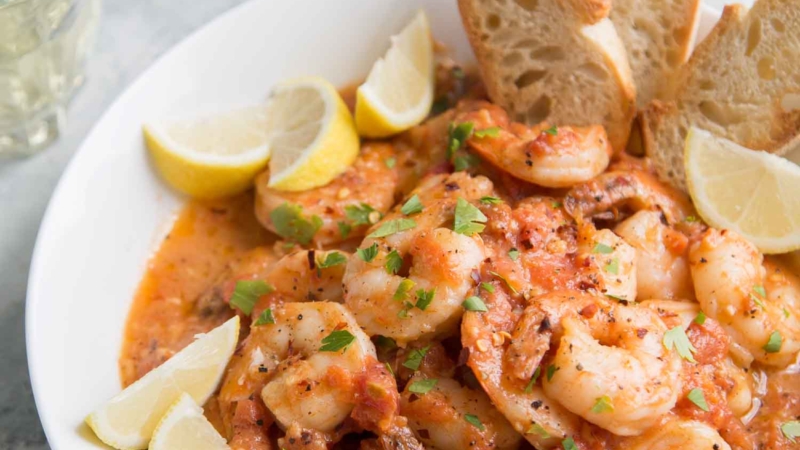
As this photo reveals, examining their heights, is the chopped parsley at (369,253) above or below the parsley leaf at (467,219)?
below

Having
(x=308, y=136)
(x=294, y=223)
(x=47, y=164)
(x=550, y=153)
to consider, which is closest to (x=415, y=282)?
(x=550, y=153)

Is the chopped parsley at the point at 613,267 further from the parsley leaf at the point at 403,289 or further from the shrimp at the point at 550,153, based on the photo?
the parsley leaf at the point at 403,289

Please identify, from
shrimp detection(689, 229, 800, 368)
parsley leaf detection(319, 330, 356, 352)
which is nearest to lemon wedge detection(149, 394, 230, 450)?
parsley leaf detection(319, 330, 356, 352)

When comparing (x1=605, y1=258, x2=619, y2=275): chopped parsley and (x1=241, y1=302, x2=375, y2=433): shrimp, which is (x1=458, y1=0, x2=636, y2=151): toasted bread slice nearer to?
(x1=605, y1=258, x2=619, y2=275): chopped parsley

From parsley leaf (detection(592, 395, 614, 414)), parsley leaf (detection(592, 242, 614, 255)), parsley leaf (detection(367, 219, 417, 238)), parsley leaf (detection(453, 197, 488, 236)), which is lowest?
parsley leaf (detection(592, 395, 614, 414))

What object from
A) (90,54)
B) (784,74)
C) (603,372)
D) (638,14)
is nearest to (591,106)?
(638,14)

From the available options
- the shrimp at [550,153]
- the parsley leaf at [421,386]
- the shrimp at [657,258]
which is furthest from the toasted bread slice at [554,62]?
the parsley leaf at [421,386]
